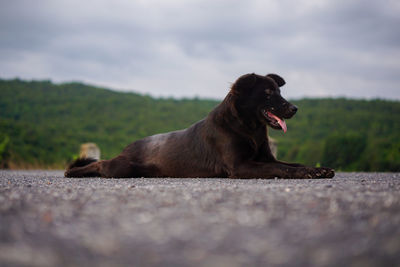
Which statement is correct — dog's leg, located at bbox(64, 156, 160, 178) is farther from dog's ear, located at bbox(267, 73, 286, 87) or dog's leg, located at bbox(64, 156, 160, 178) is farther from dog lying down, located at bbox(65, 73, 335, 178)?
dog's ear, located at bbox(267, 73, 286, 87)

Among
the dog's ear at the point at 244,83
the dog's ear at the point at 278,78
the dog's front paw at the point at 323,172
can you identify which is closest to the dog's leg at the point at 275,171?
the dog's front paw at the point at 323,172

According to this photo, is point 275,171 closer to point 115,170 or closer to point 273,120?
point 273,120

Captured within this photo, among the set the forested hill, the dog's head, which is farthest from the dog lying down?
the forested hill

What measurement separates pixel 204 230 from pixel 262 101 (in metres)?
4.46

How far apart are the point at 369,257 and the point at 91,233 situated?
4.30ft

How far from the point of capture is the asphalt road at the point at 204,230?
1.61 meters

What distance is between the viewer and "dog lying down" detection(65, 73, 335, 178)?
19.8 ft

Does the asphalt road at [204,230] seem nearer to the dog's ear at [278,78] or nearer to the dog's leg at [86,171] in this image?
the dog's leg at [86,171]

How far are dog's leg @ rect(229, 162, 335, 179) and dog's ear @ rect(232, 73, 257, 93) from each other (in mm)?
1242

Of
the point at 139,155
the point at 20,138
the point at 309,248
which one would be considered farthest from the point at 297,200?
the point at 20,138

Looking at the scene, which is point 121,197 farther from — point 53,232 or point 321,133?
point 321,133

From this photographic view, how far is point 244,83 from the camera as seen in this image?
249 inches

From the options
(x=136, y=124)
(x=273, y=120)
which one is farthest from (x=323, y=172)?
(x=136, y=124)

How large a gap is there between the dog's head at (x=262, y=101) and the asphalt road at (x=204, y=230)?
326 cm
